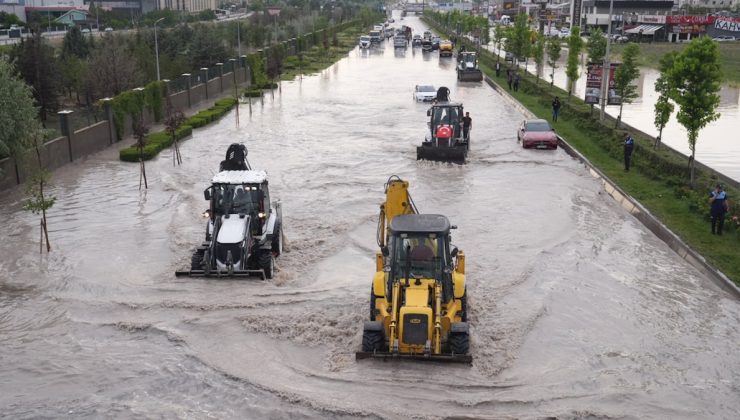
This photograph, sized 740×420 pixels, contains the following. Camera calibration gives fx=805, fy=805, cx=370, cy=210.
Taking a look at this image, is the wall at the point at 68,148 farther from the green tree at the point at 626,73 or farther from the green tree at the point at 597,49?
the green tree at the point at 597,49

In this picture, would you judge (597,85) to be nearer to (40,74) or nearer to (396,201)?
(396,201)

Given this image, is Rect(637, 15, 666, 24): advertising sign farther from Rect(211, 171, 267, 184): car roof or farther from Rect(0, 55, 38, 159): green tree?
Rect(211, 171, 267, 184): car roof

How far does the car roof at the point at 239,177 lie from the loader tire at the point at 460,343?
6.19m

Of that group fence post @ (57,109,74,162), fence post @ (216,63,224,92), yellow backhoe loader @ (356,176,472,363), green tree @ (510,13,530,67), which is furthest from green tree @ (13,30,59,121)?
yellow backhoe loader @ (356,176,472,363)

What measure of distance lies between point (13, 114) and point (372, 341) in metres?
16.0

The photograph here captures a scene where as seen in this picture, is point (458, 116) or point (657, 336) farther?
point (458, 116)

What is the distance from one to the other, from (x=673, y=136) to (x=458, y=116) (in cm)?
1046

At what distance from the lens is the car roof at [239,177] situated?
16.3 m

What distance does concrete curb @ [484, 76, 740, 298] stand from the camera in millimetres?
16141

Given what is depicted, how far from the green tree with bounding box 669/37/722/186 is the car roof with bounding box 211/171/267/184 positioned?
13.0 meters

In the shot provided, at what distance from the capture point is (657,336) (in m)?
13.7

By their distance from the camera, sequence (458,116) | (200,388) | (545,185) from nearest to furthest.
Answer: (200,388)
(545,185)
(458,116)

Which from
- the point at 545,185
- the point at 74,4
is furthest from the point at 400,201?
the point at 74,4

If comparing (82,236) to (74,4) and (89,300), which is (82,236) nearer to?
(89,300)
